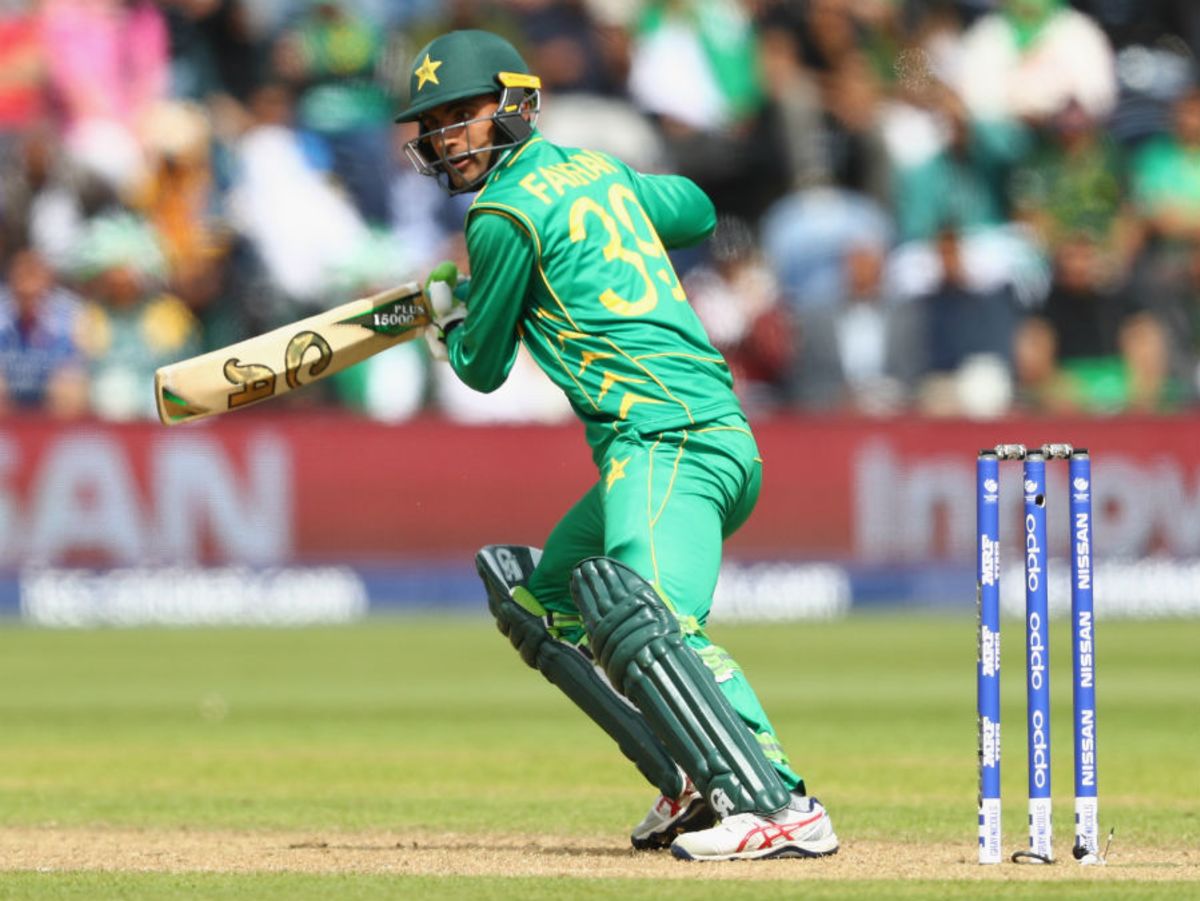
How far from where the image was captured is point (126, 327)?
14.5 metres

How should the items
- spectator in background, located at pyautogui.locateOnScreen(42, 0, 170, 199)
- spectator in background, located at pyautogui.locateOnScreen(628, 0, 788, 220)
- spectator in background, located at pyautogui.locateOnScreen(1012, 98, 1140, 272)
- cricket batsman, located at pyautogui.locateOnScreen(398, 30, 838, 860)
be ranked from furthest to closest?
spectator in background, located at pyautogui.locateOnScreen(628, 0, 788, 220)
spectator in background, located at pyautogui.locateOnScreen(42, 0, 170, 199)
spectator in background, located at pyautogui.locateOnScreen(1012, 98, 1140, 272)
cricket batsman, located at pyautogui.locateOnScreen(398, 30, 838, 860)

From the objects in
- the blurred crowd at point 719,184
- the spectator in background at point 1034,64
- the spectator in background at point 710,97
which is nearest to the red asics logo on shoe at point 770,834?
the blurred crowd at point 719,184

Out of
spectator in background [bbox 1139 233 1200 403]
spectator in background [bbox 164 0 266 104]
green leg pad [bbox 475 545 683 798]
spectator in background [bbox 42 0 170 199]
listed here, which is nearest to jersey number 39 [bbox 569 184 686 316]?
green leg pad [bbox 475 545 683 798]

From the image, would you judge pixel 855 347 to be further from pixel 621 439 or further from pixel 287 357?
pixel 621 439

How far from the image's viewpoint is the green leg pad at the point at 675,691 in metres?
4.98

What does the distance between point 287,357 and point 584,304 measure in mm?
920

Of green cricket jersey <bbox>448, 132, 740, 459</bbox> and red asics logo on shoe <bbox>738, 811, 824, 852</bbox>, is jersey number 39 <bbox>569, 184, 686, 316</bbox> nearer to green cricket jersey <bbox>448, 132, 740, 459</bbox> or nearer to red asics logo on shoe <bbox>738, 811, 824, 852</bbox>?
green cricket jersey <bbox>448, 132, 740, 459</bbox>

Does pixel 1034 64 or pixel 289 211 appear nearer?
pixel 289 211

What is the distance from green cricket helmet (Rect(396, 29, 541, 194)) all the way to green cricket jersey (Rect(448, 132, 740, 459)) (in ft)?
0.19

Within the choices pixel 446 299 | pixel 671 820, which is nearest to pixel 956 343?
pixel 446 299

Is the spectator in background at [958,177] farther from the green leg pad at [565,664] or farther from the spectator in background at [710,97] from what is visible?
the green leg pad at [565,664]

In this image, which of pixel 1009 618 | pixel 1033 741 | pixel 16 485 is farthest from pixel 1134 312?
pixel 1033 741

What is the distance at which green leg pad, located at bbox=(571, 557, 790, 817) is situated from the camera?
498cm

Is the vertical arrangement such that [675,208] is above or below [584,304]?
above
